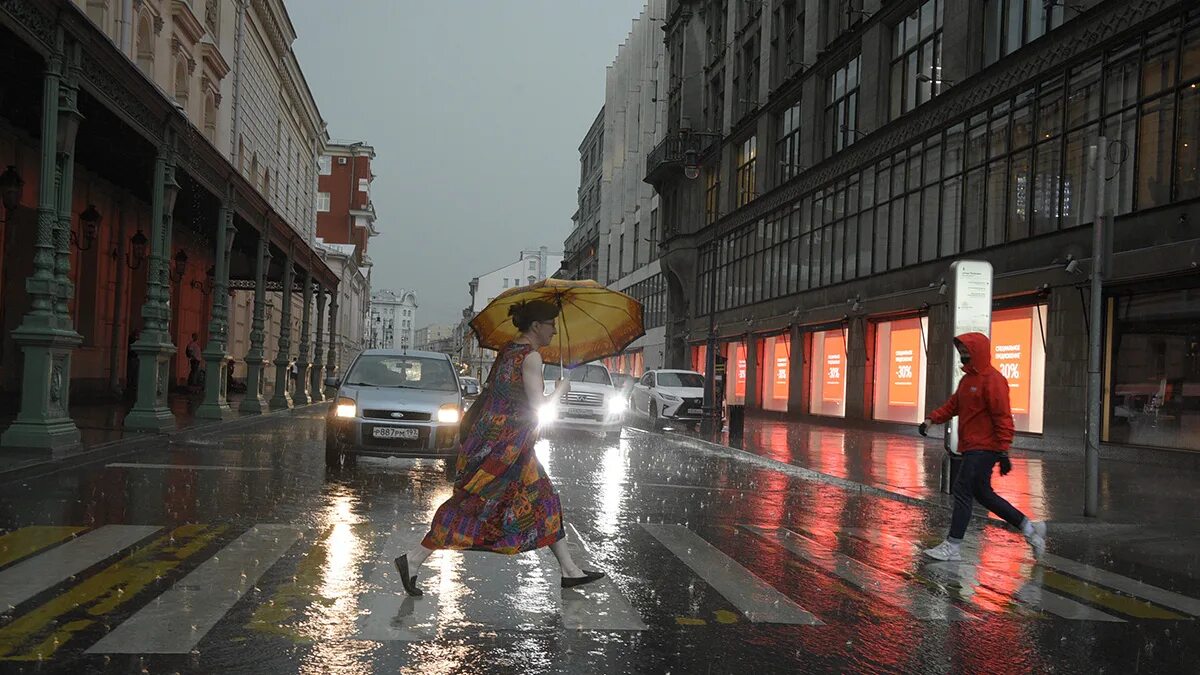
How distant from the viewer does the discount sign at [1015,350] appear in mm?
21625

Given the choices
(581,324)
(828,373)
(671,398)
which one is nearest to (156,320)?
(581,324)

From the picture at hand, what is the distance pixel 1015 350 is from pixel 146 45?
71.6 feet

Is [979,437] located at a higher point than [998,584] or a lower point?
higher

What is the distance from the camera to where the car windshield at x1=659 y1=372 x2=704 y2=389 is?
28.5m

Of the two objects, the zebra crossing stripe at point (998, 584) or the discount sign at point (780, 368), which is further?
the discount sign at point (780, 368)

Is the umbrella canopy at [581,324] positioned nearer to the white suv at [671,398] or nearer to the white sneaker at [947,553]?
the white sneaker at [947,553]

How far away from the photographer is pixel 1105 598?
22.5 ft

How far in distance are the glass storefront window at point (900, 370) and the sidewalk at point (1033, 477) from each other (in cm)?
318

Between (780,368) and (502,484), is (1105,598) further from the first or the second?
(780,368)

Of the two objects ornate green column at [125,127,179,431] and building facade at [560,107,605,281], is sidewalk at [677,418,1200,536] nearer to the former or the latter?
ornate green column at [125,127,179,431]

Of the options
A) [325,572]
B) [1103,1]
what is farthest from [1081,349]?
[325,572]

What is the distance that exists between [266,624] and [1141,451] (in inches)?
668

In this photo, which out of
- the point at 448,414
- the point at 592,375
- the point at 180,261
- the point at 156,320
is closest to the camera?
the point at 448,414

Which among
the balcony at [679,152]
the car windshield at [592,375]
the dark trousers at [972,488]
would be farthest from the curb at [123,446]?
the balcony at [679,152]
